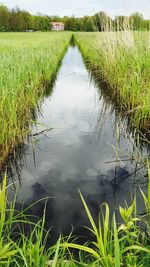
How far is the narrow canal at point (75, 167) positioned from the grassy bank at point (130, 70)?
0.44 metres

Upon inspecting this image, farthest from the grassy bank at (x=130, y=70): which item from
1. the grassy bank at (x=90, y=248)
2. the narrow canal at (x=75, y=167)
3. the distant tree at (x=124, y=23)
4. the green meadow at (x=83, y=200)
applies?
the grassy bank at (x=90, y=248)

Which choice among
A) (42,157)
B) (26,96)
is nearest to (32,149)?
(42,157)

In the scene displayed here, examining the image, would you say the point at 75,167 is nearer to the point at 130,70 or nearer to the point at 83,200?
the point at 83,200

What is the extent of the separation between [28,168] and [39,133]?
4.23 feet

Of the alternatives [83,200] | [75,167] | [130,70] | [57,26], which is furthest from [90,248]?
[57,26]

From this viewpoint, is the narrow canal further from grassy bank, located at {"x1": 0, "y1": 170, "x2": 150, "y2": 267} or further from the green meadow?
grassy bank, located at {"x1": 0, "y1": 170, "x2": 150, "y2": 267}

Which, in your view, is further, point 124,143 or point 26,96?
point 26,96

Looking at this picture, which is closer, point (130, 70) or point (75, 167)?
point (75, 167)

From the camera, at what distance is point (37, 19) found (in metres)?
91.7

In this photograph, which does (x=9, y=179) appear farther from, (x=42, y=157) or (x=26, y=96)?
(x=26, y=96)

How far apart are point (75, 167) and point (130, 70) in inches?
121

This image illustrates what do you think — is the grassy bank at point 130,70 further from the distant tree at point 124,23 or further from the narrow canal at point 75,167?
the narrow canal at point 75,167

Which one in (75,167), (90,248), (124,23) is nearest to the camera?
(90,248)

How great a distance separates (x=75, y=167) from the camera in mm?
3902
